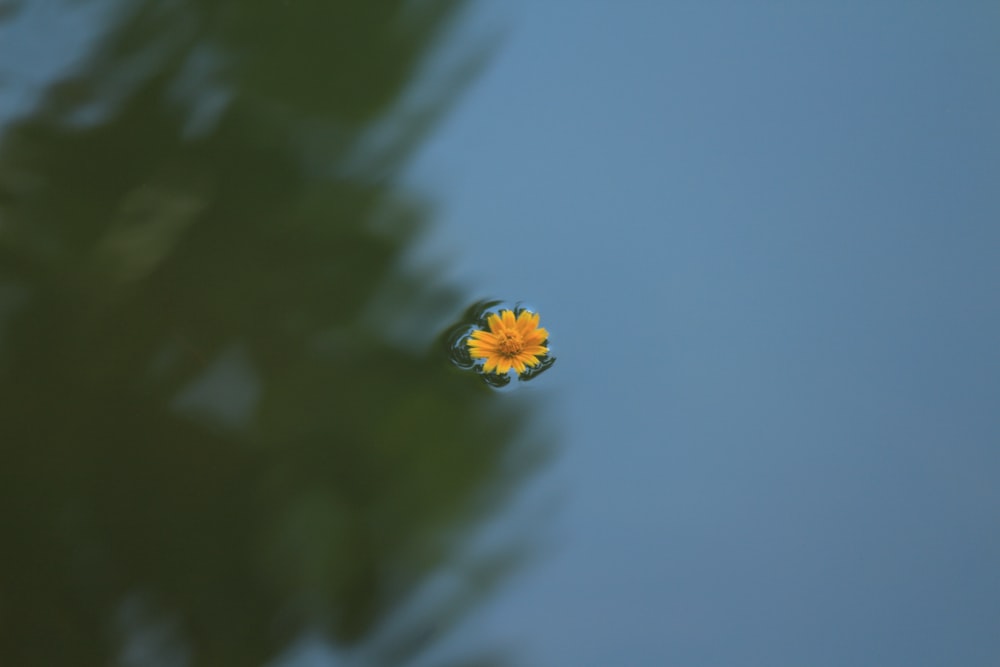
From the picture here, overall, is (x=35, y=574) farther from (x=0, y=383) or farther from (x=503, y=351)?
(x=503, y=351)

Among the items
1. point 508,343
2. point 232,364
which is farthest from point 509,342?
point 232,364

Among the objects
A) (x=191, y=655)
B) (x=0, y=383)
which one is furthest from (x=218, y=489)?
(x=0, y=383)

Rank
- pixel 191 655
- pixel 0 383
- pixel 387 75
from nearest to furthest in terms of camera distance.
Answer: pixel 191 655
pixel 0 383
pixel 387 75

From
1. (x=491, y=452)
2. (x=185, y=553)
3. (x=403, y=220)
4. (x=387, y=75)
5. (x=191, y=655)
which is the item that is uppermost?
(x=387, y=75)

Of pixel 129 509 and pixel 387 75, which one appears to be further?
pixel 387 75
